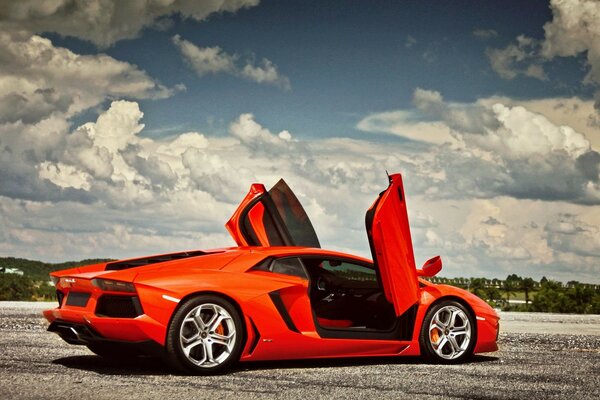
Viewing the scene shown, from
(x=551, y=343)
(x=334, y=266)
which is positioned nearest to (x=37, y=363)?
(x=334, y=266)

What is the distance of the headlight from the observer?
7140 millimetres

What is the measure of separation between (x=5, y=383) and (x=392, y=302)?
3.59 meters

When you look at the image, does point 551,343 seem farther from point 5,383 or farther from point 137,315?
point 5,383

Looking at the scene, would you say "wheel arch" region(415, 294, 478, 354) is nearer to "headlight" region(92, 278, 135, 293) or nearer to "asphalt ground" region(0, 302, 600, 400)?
"asphalt ground" region(0, 302, 600, 400)


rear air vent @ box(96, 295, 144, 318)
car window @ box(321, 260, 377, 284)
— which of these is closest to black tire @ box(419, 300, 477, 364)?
car window @ box(321, 260, 377, 284)

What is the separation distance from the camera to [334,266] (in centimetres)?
850

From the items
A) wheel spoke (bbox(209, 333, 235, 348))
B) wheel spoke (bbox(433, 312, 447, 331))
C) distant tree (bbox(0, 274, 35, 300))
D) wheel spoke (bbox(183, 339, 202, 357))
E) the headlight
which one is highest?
the headlight

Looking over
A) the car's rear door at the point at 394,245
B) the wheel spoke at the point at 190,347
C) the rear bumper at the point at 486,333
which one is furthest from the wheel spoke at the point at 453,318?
the wheel spoke at the point at 190,347

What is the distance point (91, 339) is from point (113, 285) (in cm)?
55

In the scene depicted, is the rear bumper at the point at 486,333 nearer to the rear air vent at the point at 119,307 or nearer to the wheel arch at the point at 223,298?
the wheel arch at the point at 223,298

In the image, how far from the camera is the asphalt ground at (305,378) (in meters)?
6.20

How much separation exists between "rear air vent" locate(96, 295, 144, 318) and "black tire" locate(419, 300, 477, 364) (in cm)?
298

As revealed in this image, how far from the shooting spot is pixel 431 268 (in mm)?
8602

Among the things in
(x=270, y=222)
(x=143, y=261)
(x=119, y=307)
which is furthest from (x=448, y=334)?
(x=119, y=307)
